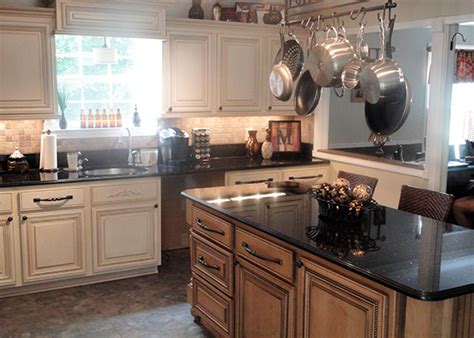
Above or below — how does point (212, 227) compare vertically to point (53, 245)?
above

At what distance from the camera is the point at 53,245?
4.15 meters

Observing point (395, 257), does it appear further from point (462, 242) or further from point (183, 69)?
point (183, 69)

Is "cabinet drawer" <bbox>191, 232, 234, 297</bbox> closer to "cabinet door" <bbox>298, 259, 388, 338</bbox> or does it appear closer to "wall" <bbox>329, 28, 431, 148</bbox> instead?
"cabinet door" <bbox>298, 259, 388, 338</bbox>

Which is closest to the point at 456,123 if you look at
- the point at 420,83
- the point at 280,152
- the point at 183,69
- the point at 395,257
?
the point at 420,83

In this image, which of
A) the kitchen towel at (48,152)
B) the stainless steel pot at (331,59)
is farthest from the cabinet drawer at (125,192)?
the stainless steel pot at (331,59)

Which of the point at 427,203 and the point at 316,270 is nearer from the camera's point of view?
the point at 316,270

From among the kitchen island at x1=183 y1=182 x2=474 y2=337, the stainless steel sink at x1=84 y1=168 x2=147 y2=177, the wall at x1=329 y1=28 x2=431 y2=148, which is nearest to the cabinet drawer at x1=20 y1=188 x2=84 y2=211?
the stainless steel sink at x1=84 y1=168 x2=147 y2=177

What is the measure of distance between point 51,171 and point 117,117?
822 mm

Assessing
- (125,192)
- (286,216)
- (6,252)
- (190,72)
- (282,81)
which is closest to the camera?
(286,216)

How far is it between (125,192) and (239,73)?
1.58 meters

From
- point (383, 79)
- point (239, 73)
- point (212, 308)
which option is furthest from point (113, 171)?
point (383, 79)

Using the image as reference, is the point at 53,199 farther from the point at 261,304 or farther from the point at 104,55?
the point at 261,304

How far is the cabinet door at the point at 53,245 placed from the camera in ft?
13.3

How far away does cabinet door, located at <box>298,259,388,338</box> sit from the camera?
210 centimetres
